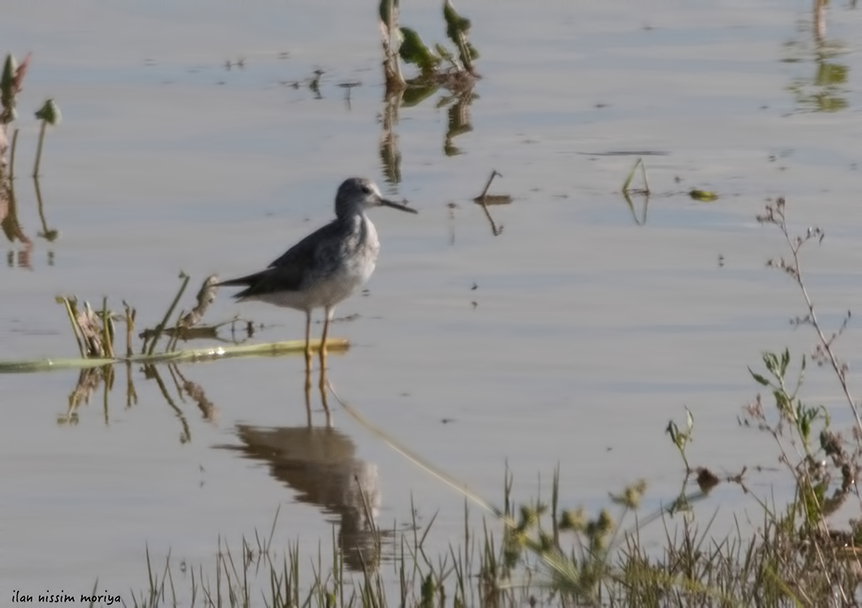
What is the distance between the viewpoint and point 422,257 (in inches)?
376

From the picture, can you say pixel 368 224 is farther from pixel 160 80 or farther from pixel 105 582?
pixel 160 80

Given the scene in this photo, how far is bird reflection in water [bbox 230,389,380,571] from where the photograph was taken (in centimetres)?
590

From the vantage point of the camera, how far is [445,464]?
6578 millimetres

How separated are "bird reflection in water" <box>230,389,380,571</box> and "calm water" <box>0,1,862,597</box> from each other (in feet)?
0.07

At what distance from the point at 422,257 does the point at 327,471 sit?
3.06 metres

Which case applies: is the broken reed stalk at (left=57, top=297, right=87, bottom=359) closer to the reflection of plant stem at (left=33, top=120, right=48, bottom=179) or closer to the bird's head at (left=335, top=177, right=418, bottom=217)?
the bird's head at (left=335, top=177, right=418, bottom=217)

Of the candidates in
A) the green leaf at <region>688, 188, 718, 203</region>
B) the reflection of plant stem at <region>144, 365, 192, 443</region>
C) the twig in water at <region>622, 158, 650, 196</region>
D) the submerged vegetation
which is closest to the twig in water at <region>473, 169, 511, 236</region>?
the twig in water at <region>622, 158, 650, 196</region>

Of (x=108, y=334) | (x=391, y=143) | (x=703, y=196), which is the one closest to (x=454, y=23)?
(x=391, y=143)

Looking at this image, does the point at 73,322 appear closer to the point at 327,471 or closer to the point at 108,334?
the point at 108,334

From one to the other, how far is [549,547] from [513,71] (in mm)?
10974

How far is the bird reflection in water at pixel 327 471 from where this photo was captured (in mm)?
5896

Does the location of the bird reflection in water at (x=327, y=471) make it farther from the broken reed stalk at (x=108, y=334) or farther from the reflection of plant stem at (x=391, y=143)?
the reflection of plant stem at (x=391, y=143)

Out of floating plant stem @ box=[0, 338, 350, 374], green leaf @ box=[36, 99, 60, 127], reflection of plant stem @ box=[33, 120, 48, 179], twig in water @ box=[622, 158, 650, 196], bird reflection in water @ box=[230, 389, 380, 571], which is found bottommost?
bird reflection in water @ box=[230, 389, 380, 571]

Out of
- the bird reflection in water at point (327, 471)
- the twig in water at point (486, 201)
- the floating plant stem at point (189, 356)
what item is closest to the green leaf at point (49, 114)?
the twig in water at point (486, 201)
